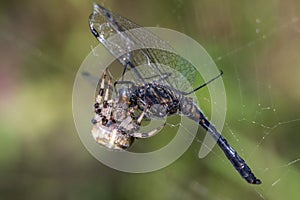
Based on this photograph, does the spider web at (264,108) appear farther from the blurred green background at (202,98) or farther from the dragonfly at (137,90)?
the dragonfly at (137,90)

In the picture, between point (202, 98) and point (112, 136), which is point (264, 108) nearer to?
point (202, 98)

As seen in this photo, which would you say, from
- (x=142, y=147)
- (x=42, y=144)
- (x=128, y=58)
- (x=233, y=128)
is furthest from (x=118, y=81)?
(x=42, y=144)

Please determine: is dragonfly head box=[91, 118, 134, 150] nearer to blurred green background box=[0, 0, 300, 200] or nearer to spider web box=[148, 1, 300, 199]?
spider web box=[148, 1, 300, 199]

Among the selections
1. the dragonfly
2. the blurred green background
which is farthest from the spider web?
the dragonfly

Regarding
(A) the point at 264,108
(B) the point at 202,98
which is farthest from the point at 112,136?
(A) the point at 264,108

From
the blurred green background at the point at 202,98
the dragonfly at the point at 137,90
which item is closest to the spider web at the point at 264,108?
the blurred green background at the point at 202,98

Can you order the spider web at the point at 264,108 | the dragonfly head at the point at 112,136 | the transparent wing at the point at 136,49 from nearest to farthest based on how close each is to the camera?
the transparent wing at the point at 136,49 → the dragonfly head at the point at 112,136 → the spider web at the point at 264,108

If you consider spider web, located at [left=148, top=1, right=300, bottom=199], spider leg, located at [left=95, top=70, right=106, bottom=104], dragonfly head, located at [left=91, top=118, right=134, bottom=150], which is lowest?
spider web, located at [left=148, top=1, right=300, bottom=199]
